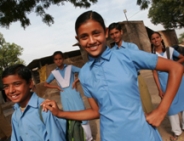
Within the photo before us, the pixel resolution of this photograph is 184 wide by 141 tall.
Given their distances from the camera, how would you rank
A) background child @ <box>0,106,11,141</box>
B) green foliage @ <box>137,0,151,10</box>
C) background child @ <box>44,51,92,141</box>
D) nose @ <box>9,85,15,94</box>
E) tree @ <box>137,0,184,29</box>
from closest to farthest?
nose @ <box>9,85,15,94</box> → background child @ <box>44,51,92,141</box> → background child @ <box>0,106,11,141</box> → green foliage @ <box>137,0,151,10</box> → tree @ <box>137,0,184,29</box>

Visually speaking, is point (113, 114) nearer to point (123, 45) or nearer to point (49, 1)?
point (123, 45)

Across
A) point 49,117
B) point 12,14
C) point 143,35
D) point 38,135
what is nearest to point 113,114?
point 49,117

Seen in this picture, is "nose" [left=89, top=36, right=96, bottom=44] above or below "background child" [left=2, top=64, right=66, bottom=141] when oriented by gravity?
above

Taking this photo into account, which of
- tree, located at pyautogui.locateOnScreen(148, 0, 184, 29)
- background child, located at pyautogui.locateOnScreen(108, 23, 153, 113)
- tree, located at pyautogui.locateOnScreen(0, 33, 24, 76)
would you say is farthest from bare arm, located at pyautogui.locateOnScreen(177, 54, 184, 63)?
tree, located at pyautogui.locateOnScreen(0, 33, 24, 76)

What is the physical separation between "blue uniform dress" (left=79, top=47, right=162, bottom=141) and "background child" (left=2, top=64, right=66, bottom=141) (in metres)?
0.36

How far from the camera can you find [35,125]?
3.97ft

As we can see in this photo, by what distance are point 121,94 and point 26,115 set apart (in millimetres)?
748

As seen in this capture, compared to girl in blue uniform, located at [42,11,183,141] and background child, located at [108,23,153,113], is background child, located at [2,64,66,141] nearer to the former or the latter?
girl in blue uniform, located at [42,11,183,141]

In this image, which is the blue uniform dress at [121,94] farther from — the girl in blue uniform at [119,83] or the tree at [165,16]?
the tree at [165,16]

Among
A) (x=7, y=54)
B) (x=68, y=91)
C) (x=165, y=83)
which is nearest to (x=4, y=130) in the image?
(x=68, y=91)

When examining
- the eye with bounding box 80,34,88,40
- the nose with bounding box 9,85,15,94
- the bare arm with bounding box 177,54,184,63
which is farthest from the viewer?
the bare arm with bounding box 177,54,184,63

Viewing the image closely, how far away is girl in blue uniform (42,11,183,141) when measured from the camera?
95 cm

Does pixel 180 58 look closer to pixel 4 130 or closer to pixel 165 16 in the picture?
pixel 4 130

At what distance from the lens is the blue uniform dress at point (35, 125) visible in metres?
1.16
